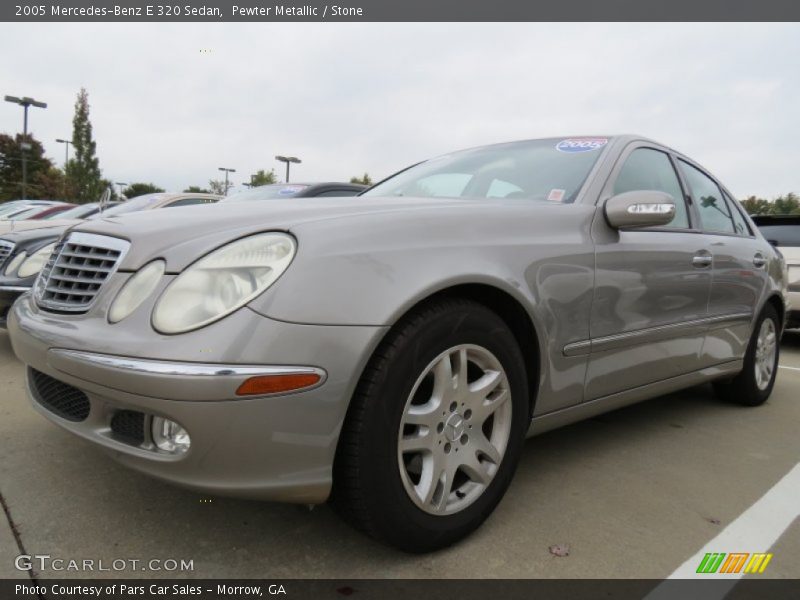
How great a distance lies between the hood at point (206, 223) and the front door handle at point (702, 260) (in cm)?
132

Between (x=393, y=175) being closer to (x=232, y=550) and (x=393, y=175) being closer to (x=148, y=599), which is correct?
(x=232, y=550)

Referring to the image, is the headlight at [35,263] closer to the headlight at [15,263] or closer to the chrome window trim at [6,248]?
the headlight at [15,263]

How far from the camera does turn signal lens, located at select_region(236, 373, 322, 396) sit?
4.63 feet

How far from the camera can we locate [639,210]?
2258 millimetres

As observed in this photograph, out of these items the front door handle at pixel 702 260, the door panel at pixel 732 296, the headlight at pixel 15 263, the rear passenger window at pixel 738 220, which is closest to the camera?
the front door handle at pixel 702 260

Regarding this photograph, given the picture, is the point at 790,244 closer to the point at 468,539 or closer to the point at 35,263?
the point at 468,539

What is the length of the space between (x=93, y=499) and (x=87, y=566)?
0.42 meters

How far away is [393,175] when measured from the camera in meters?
3.37

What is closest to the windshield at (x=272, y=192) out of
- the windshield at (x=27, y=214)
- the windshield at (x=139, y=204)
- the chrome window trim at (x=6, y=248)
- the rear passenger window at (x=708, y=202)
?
the windshield at (x=139, y=204)

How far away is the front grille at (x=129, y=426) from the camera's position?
155 cm

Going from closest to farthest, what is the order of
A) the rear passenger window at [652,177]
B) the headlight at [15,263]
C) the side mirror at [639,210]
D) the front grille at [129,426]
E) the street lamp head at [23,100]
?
the front grille at [129,426] → the side mirror at [639,210] → the rear passenger window at [652,177] → the headlight at [15,263] → the street lamp head at [23,100]

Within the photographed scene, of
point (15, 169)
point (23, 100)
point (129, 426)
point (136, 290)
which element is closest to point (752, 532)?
point (129, 426)

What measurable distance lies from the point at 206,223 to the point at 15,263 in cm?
299

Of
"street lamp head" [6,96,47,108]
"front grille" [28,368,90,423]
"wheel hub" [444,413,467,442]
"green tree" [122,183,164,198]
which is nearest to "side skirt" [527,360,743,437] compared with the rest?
"wheel hub" [444,413,467,442]
